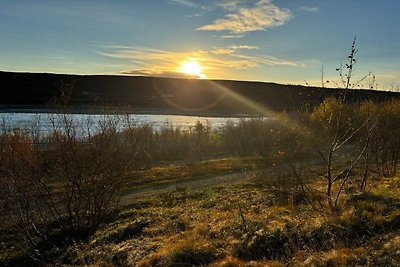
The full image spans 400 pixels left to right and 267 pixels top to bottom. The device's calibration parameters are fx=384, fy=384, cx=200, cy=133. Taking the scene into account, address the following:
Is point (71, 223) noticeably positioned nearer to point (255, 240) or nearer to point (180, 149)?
point (255, 240)

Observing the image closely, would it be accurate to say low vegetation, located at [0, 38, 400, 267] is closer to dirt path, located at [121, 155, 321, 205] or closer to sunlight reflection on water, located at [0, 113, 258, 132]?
dirt path, located at [121, 155, 321, 205]

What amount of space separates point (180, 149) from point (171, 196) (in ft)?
56.6

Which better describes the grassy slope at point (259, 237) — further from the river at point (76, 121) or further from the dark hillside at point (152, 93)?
the dark hillside at point (152, 93)

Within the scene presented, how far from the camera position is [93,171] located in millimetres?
12633

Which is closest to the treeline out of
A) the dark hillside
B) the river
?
the river

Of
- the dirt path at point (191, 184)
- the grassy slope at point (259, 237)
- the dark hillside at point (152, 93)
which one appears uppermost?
the dark hillside at point (152, 93)

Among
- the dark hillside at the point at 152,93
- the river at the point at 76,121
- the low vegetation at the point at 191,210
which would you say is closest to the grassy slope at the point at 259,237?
the low vegetation at the point at 191,210

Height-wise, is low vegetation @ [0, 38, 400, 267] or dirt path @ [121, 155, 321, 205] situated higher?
low vegetation @ [0, 38, 400, 267]

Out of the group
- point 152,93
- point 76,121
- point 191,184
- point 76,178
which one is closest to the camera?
point 76,178

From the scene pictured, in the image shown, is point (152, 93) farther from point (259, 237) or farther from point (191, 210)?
point (259, 237)

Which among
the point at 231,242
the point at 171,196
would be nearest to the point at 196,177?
the point at 171,196

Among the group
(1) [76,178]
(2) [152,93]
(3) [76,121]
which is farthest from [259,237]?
(2) [152,93]

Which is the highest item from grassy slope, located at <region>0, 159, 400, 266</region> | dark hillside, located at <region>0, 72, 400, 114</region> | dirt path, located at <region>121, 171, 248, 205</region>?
dark hillside, located at <region>0, 72, 400, 114</region>

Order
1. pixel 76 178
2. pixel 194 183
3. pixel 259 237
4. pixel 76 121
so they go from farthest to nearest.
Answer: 1. pixel 194 183
2. pixel 76 121
3. pixel 76 178
4. pixel 259 237
